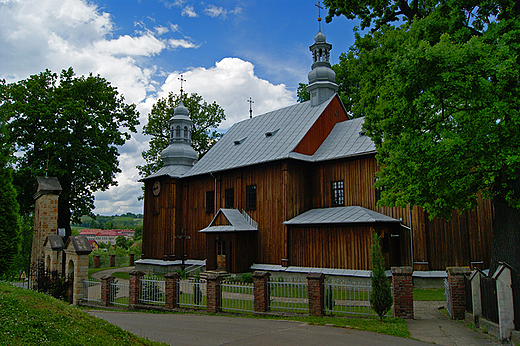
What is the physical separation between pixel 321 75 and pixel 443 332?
57.5ft

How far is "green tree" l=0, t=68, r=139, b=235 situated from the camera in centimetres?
2544

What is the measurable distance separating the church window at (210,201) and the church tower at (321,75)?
8180 mm

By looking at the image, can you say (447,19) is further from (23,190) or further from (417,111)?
(23,190)

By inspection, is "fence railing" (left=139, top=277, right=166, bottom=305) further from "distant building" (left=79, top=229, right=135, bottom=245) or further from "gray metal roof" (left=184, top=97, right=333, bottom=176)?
"distant building" (left=79, top=229, right=135, bottom=245)

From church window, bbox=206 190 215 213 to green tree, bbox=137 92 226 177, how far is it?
11645mm

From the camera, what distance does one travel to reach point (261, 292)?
35.3ft

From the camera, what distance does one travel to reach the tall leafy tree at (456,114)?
9.27 metres

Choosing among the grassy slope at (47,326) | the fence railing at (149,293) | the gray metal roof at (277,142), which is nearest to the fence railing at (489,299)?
the grassy slope at (47,326)

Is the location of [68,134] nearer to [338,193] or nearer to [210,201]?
[210,201]

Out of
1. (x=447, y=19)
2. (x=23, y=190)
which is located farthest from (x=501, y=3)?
(x=23, y=190)

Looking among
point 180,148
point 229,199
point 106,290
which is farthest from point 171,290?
point 180,148

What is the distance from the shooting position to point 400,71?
1009 centimetres

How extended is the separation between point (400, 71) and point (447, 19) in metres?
2.42

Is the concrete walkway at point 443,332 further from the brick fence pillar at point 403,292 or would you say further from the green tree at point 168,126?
the green tree at point 168,126
